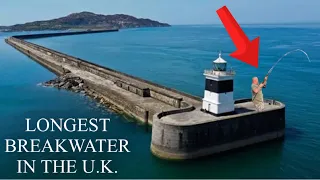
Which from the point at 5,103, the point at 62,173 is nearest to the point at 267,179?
the point at 62,173

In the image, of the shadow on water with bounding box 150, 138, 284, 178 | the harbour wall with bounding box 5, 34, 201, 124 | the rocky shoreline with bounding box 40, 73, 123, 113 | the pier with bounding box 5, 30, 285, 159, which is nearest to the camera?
the shadow on water with bounding box 150, 138, 284, 178

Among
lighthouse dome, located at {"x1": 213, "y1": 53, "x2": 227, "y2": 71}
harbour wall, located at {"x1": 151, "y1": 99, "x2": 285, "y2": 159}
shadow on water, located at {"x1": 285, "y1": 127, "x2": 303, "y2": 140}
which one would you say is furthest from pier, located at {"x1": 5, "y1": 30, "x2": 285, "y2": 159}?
shadow on water, located at {"x1": 285, "y1": 127, "x2": 303, "y2": 140}

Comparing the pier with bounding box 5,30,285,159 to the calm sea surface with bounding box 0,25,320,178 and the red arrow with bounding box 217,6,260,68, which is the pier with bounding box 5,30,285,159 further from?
the red arrow with bounding box 217,6,260,68

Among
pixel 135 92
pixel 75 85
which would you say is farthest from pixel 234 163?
pixel 75 85

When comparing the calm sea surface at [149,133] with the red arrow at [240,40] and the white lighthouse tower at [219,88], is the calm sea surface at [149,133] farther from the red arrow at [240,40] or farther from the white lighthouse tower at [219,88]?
the red arrow at [240,40]

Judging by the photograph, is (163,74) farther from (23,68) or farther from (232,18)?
(232,18)

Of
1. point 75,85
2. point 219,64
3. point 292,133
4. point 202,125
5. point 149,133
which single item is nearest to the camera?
point 202,125

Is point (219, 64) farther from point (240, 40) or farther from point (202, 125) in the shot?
point (202, 125)
